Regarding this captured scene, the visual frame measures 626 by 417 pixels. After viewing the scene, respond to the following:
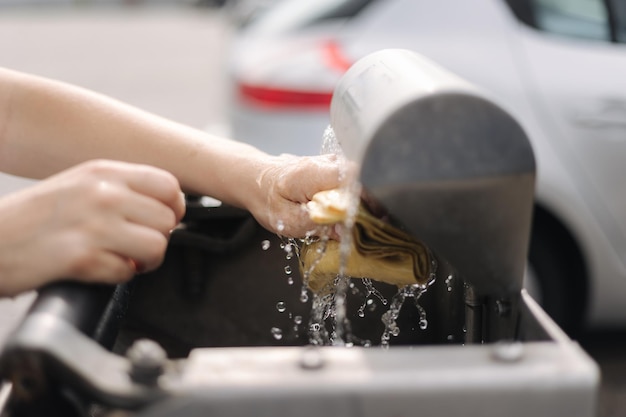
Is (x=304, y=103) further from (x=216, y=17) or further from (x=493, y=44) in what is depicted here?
(x=216, y=17)

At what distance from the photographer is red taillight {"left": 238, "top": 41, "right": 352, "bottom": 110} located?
3666 millimetres

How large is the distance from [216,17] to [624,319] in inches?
746

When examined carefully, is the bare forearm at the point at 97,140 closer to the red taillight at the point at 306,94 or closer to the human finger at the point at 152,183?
the human finger at the point at 152,183

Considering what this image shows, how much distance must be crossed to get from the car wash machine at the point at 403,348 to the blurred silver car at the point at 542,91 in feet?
7.41

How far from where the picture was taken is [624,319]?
3.94 m

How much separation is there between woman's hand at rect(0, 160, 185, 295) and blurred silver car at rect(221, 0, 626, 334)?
242 centimetres

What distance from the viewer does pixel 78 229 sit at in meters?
1.18

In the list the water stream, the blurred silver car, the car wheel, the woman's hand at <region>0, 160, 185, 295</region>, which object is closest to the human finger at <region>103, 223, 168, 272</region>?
the woman's hand at <region>0, 160, 185, 295</region>

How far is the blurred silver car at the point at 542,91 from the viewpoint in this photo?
3.61m

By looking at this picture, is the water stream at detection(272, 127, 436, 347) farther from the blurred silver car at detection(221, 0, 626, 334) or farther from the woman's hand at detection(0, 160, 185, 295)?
the blurred silver car at detection(221, 0, 626, 334)

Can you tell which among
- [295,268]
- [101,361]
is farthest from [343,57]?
[101,361]

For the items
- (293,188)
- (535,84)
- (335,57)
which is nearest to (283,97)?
(335,57)

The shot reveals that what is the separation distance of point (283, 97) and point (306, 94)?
0.11 m

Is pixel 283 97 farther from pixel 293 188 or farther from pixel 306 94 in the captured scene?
pixel 293 188
